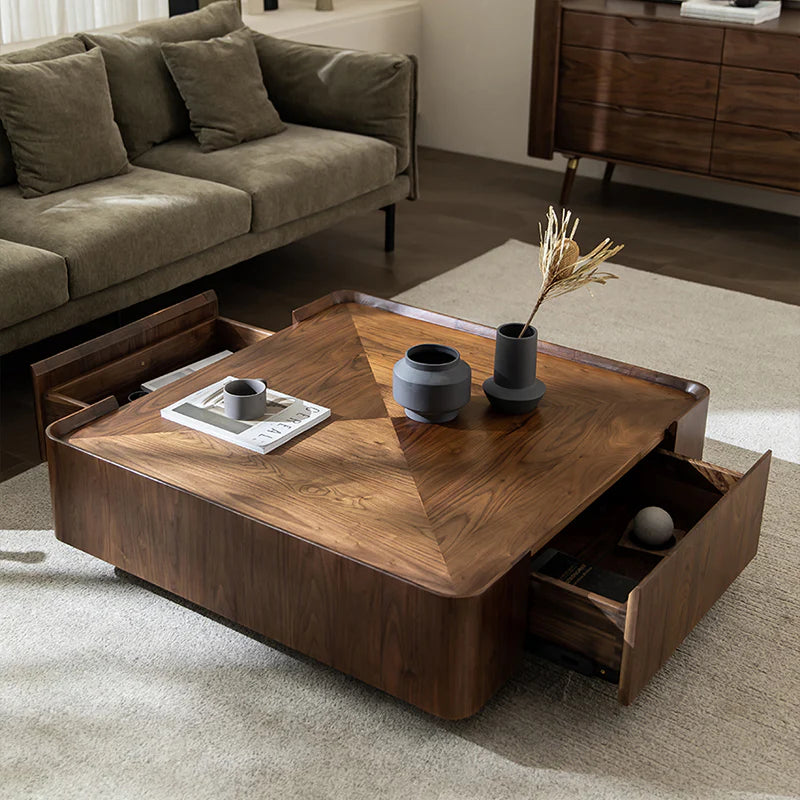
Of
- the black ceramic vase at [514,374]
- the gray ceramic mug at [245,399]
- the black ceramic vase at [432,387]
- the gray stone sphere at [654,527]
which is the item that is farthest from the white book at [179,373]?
the gray stone sphere at [654,527]

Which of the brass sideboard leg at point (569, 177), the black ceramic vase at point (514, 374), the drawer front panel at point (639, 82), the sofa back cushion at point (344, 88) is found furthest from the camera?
the brass sideboard leg at point (569, 177)

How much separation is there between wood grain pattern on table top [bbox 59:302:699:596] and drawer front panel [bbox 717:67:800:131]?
6.96 ft

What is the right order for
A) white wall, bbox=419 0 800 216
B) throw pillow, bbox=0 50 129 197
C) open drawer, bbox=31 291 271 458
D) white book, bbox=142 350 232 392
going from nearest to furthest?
1. open drawer, bbox=31 291 271 458
2. white book, bbox=142 350 232 392
3. throw pillow, bbox=0 50 129 197
4. white wall, bbox=419 0 800 216

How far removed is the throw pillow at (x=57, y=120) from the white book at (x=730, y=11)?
2.18 m

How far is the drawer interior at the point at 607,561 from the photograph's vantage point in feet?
6.22

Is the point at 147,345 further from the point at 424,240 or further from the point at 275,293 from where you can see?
the point at 424,240

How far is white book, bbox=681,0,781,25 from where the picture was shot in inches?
166

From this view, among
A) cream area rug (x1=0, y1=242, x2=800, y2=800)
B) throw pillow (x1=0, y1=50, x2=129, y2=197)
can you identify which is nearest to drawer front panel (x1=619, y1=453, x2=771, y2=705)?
cream area rug (x1=0, y1=242, x2=800, y2=800)

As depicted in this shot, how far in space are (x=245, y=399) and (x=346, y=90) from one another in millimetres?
2126

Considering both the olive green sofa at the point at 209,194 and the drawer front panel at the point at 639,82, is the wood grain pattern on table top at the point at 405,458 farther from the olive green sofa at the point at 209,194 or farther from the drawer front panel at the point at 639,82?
the drawer front panel at the point at 639,82

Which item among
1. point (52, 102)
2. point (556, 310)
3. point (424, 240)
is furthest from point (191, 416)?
point (424, 240)

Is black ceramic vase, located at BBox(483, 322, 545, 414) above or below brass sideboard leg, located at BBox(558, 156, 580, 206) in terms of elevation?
above

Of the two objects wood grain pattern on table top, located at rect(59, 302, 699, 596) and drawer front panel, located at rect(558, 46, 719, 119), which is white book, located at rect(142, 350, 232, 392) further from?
drawer front panel, located at rect(558, 46, 719, 119)

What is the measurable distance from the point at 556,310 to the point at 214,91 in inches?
52.7
